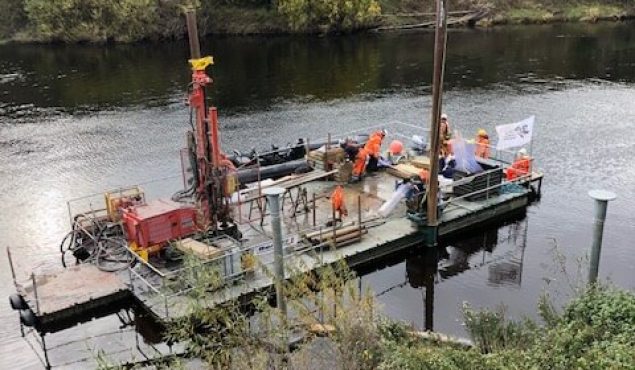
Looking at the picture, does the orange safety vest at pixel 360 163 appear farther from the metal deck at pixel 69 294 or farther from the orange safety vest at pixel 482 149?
the metal deck at pixel 69 294

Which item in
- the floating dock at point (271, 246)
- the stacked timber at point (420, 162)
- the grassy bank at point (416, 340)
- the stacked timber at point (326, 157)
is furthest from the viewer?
the stacked timber at point (420, 162)

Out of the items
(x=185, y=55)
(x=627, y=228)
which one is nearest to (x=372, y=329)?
(x=627, y=228)

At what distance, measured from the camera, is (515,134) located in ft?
82.0

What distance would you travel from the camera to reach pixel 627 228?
23.5m

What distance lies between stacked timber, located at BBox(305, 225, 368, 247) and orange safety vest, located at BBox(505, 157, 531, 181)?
727 centimetres

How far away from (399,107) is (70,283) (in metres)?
26.1

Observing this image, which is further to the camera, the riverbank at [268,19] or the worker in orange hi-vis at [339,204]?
the riverbank at [268,19]

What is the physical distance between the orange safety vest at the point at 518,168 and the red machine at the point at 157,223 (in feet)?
40.0

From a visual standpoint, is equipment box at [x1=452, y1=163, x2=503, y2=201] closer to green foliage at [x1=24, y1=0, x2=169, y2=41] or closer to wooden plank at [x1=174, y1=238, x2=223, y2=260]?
wooden plank at [x1=174, y1=238, x2=223, y2=260]

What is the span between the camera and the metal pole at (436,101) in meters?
19.2

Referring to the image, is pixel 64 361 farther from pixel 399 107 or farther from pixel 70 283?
pixel 399 107

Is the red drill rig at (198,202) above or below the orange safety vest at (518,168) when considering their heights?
above

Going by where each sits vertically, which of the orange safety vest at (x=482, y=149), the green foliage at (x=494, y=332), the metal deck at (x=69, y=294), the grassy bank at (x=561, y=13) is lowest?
the metal deck at (x=69, y=294)

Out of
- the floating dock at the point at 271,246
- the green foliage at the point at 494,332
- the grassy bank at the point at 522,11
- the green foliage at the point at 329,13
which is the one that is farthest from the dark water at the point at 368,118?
the green foliage at the point at 494,332
